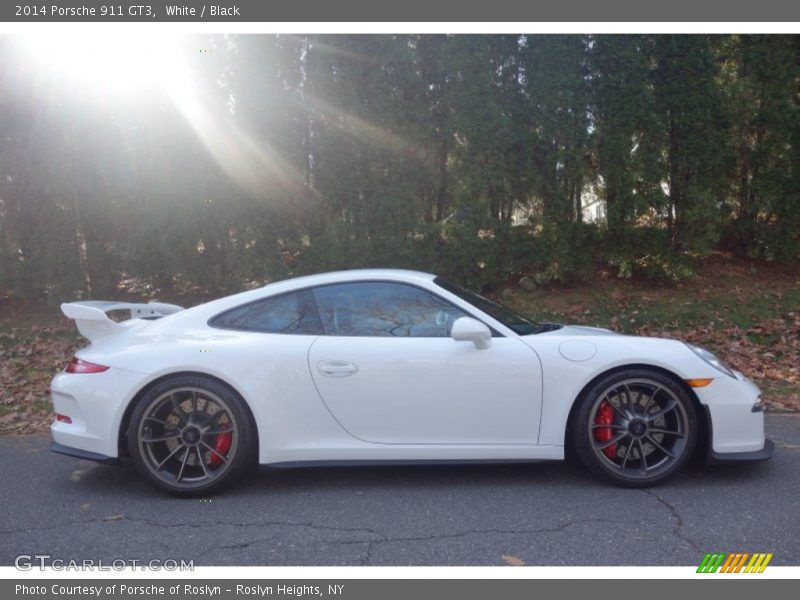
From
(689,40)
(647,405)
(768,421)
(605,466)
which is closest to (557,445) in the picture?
(605,466)

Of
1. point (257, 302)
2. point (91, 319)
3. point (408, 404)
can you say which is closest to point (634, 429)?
point (408, 404)

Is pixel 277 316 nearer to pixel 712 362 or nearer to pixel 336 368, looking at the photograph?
pixel 336 368

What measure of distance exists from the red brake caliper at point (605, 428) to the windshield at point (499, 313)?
23.9 inches

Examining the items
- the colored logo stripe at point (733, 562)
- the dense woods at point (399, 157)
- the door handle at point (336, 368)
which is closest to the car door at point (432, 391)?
the door handle at point (336, 368)

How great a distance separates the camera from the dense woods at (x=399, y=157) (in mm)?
8023

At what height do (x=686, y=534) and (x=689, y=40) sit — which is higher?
(x=689, y=40)

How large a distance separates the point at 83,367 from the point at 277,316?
1.18m

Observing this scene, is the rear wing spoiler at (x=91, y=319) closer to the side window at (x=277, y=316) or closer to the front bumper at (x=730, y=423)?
the side window at (x=277, y=316)

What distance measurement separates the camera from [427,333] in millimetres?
3992

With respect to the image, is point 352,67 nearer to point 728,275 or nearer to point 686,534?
point 728,275

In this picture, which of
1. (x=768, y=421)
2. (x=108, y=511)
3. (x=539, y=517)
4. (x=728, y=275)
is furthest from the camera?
(x=728, y=275)

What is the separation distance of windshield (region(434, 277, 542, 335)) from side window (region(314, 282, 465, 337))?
0.64 ft

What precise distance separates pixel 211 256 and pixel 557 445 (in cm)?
567

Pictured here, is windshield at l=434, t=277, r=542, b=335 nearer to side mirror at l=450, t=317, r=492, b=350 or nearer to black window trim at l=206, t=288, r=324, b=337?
side mirror at l=450, t=317, r=492, b=350
